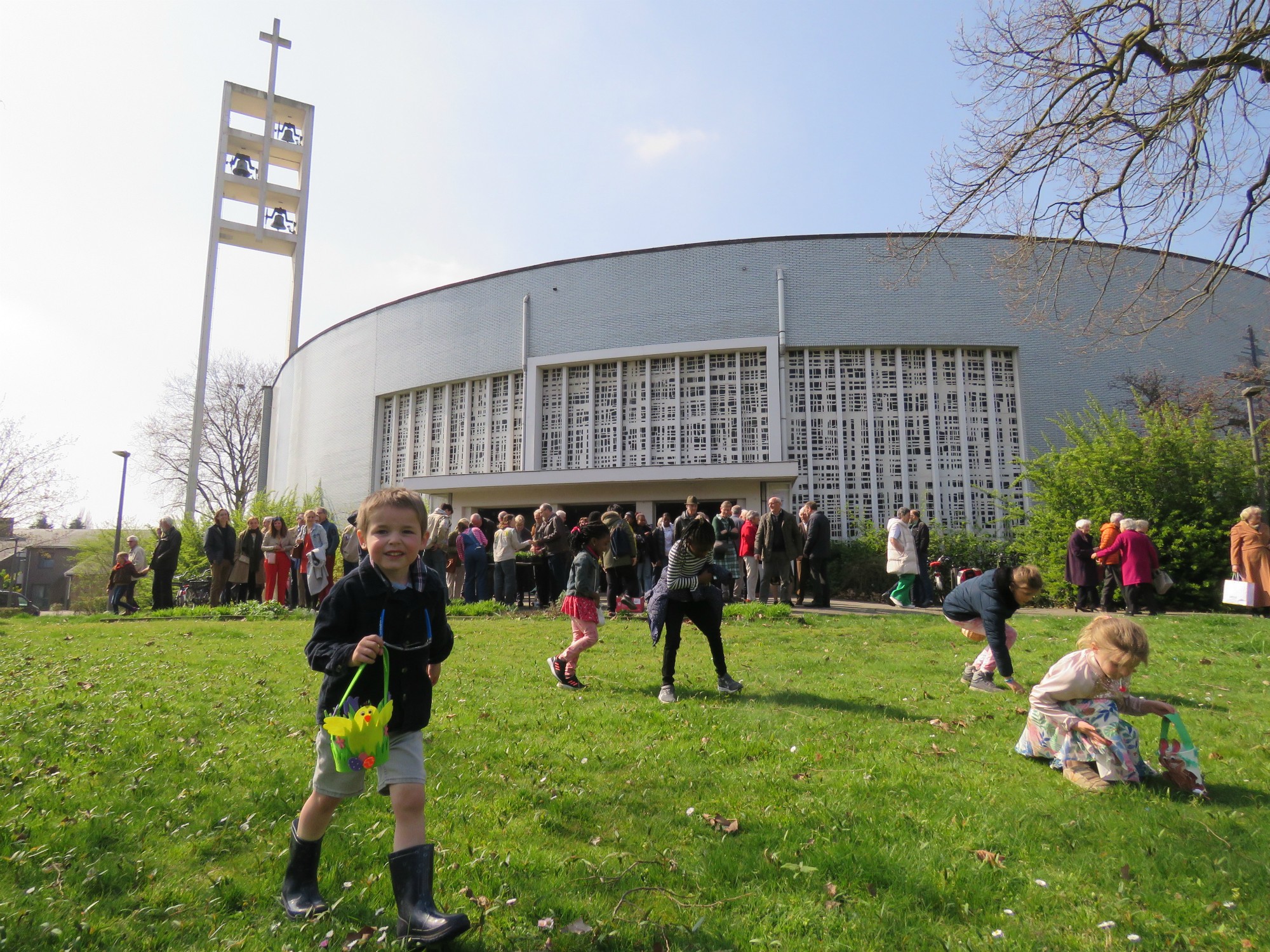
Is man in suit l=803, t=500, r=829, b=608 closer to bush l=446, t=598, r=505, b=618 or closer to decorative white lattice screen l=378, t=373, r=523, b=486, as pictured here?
bush l=446, t=598, r=505, b=618

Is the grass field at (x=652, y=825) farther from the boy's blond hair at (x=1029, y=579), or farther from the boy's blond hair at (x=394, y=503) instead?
the boy's blond hair at (x=394, y=503)

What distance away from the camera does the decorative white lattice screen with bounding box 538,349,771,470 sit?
2264 cm

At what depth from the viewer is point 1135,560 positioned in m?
12.4

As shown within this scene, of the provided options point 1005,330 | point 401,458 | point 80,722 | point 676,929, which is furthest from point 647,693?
point 401,458

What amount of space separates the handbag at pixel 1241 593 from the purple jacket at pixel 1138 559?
1237 millimetres

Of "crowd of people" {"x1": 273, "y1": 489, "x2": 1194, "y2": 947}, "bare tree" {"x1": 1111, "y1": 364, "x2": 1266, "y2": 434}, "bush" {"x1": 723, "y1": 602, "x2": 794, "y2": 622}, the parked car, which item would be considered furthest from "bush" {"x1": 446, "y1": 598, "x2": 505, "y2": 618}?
"bare tree" {"x1": 1111, "y1": 364, "x2": 1266, "y2": 434}

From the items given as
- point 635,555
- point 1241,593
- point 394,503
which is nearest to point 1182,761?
point 394,503

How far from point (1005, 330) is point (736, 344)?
7.89 m

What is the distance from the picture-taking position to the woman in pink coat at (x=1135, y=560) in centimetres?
1234

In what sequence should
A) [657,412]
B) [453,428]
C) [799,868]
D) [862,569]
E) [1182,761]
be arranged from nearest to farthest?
[799,868] → [1182,761] → [862,569] → [657,412] → [453,428]

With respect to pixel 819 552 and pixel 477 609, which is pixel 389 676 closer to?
pixel 477 609

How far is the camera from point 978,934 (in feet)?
8.63

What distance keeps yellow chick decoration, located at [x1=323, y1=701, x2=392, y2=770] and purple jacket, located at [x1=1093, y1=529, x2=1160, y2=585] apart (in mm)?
13397

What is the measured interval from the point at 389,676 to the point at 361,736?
347 millimetres
